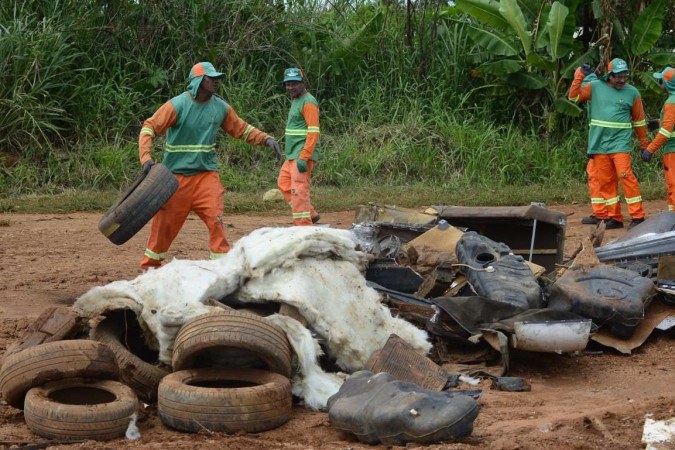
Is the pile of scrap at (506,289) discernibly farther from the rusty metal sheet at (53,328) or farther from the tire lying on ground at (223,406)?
the rusty metal sheet at (53,328)

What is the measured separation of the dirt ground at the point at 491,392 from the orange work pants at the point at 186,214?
69cm

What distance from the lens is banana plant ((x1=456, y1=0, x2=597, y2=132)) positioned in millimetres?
16062

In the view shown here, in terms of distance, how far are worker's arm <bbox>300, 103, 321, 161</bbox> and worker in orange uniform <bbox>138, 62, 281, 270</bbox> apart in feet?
8.00

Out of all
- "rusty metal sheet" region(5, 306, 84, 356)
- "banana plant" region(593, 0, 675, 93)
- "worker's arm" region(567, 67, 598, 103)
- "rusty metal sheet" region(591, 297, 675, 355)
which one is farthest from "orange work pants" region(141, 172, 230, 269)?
"banana plant" region(593, 0, 675, 93)

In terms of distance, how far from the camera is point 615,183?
43.5 ft

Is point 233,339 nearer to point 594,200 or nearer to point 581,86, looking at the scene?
point 594,200

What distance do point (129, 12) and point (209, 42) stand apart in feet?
4.64

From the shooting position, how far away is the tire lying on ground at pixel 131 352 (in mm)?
5895

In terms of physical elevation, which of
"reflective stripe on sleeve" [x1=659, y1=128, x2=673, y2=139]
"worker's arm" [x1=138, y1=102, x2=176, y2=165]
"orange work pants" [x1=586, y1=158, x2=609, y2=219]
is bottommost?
"orange work pants" [x1=586, y1=158, x2=609, y2=219]

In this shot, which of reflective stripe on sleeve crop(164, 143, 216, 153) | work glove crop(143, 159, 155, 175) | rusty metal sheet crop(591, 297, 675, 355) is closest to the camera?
rusty metal sheet crop(591, 297, 675, 355)

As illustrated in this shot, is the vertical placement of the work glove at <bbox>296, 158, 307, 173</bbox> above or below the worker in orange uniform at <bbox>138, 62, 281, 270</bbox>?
below

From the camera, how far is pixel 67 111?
16078 millimetres

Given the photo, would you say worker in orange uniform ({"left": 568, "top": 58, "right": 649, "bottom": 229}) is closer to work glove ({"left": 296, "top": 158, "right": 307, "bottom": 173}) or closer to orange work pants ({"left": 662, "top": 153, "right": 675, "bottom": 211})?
orange work pants ({"left": 662, "top": 153, "right": 675, "bottom": 211})

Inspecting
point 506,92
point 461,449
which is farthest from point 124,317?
point 506,92
